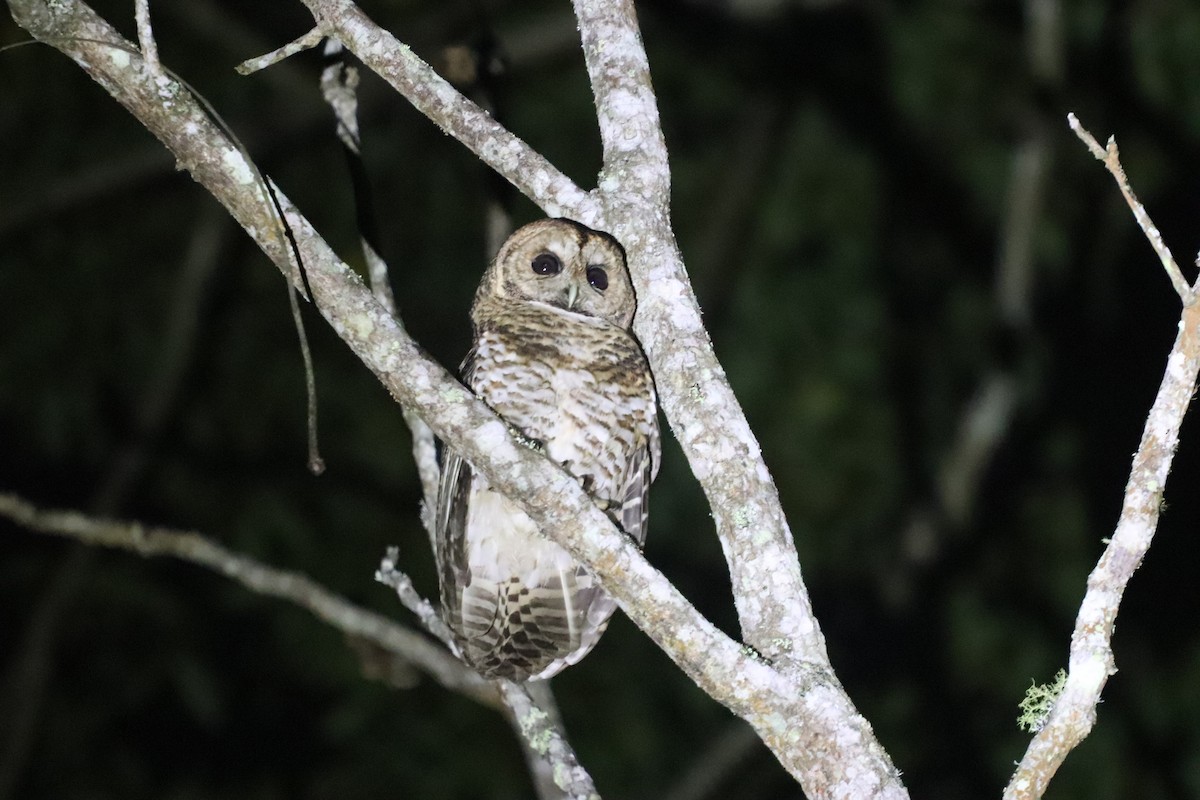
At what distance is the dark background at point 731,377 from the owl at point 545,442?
2539 mm

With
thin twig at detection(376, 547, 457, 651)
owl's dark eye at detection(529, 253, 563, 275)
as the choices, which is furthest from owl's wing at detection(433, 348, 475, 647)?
owl's dark eye at detection(529, 253, 563, 275)

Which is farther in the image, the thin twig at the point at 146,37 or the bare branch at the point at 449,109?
the bare branch at the point at 449,109

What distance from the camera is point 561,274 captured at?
106 inches

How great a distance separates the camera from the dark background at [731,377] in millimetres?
5480

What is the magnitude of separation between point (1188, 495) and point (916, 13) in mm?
2584

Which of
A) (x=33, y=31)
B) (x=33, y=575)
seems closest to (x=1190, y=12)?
(x=33, y=31)

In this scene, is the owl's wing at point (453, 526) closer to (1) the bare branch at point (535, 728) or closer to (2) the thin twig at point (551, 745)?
(1) the bare branch at point (535, 728)

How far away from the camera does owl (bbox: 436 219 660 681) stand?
2.68m

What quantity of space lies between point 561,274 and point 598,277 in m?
0.08

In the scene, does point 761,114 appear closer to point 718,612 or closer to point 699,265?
point 699,265

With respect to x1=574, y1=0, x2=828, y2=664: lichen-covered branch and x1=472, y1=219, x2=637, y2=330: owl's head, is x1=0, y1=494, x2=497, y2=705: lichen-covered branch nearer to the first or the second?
x1=472, y1=219, x2=637, y2=330: owl's head

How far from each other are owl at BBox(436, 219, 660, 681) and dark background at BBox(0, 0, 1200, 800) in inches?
100.0

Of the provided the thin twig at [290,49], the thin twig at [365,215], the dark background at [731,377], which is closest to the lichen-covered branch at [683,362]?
the thin twig at [290,49]

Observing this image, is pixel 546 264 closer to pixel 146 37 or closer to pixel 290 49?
pixel 290 49
